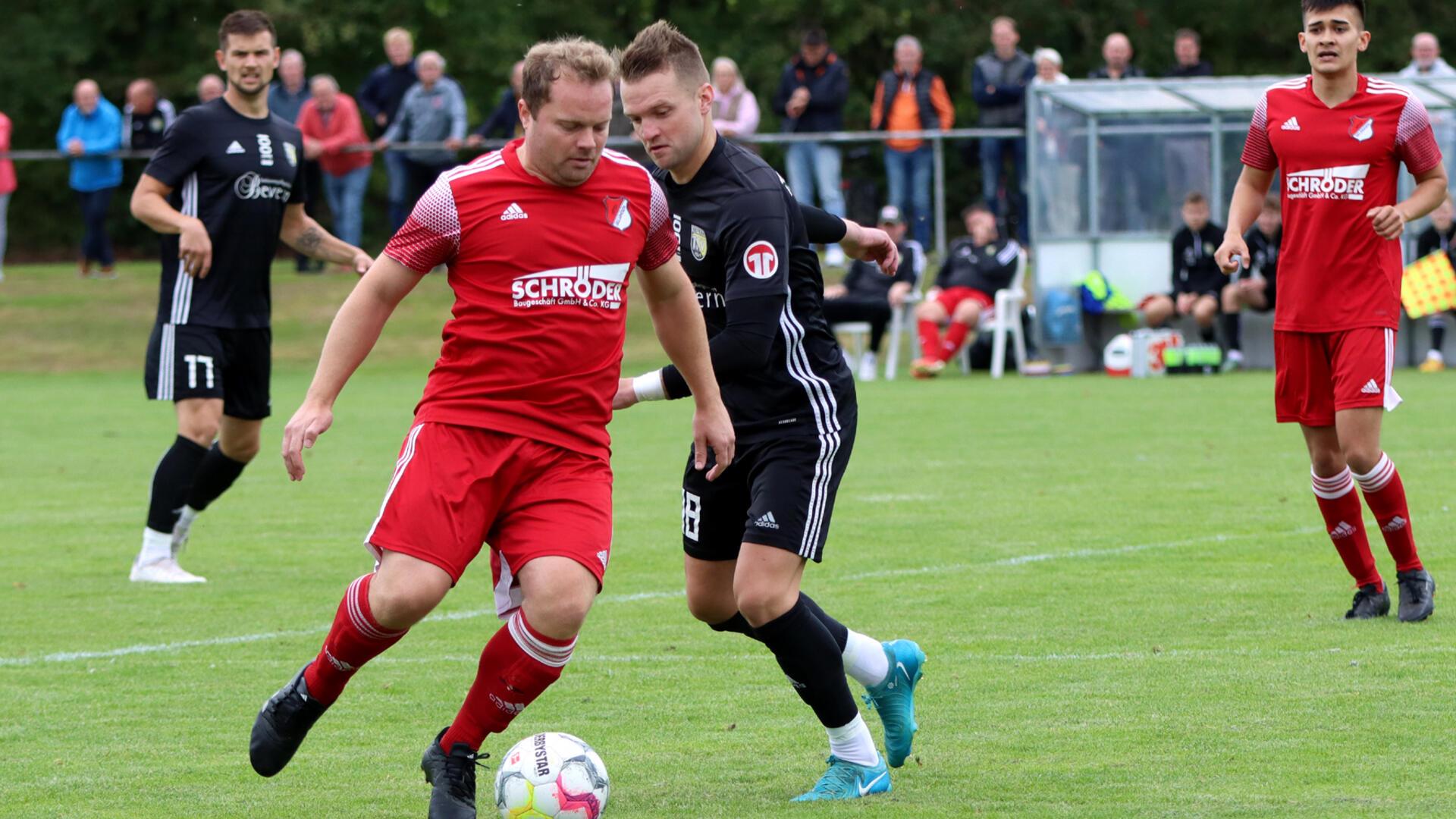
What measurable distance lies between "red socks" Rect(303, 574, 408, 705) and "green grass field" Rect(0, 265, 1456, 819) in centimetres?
33

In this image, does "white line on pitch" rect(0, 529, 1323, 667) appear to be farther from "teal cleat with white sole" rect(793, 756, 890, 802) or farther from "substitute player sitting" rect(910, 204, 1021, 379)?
"substitute player sitting" rect(910, 204, 1021, 379)

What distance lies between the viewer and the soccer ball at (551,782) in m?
4.76

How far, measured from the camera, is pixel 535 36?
35.3 meters

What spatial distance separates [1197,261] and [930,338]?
281 cm

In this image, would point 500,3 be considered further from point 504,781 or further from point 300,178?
point 504,781

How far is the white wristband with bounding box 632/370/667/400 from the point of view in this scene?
17.3 feet

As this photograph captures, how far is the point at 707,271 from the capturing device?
5324mm

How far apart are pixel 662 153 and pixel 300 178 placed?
14.5ft

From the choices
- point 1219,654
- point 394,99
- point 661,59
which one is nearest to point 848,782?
point 661,59

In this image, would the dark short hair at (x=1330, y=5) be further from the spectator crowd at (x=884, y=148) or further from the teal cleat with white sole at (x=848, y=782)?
the spectator crowd at (x=884, y=148)

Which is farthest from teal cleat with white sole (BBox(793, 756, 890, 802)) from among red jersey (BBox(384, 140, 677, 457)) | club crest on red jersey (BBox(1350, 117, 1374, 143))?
club crest on red jersey (BBox(1350, 117, 1374, 143))

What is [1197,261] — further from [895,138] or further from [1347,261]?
[1347,261]

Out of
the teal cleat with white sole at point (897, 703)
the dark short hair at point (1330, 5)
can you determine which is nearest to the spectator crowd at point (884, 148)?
the dark short hair at point (1330, 5)

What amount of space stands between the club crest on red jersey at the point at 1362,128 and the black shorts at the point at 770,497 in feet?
9.29
